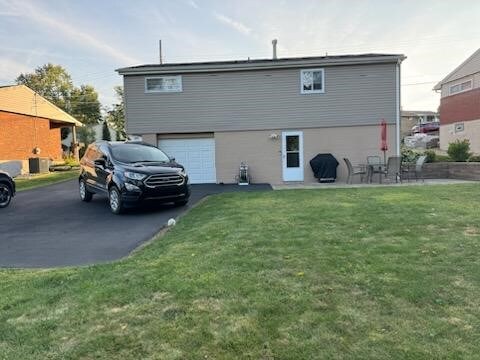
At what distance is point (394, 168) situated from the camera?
51.5 feet

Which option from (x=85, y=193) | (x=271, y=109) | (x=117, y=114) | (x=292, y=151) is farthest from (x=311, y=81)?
(x=117, y=114)

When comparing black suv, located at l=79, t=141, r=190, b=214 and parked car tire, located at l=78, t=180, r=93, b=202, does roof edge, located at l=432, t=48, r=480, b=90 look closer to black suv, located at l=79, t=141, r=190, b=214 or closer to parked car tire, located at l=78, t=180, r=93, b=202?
black suv, located at l=79, t=141, r=190, b=214

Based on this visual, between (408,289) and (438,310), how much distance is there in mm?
447

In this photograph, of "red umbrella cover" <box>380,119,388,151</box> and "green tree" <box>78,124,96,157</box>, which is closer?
"red umbrella cover" <box>380,119,388,151</box>

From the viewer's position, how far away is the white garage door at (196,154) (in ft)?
59.3

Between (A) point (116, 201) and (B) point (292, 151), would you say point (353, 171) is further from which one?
(A) point (116, 201)

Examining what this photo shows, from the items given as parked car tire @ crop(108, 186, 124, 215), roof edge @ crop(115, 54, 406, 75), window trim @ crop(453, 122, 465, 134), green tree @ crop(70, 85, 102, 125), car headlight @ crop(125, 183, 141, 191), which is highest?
green tree @ crop(70, 85, 102, 125)

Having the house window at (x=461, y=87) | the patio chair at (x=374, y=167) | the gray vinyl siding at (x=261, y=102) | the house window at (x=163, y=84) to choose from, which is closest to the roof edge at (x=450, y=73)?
the house window at (x=461, y=87)

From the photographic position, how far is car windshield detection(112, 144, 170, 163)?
11.2 metres

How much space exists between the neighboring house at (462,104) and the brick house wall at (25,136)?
29294 mm

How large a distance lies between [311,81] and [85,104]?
52.4 m

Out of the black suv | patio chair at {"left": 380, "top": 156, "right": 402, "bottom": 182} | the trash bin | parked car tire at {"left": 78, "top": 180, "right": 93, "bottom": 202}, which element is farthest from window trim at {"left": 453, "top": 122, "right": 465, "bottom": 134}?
the trash bin

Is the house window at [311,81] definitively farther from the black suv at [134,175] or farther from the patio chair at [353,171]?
the black suv at [134,175]

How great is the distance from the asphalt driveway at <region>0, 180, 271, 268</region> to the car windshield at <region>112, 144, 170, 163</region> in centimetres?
127
